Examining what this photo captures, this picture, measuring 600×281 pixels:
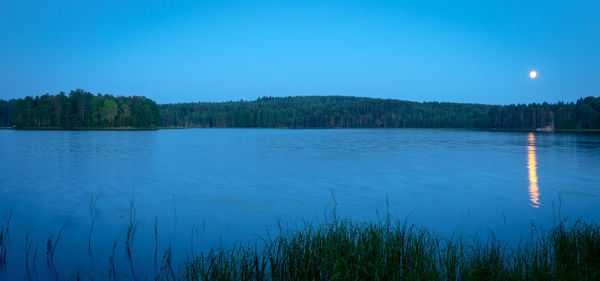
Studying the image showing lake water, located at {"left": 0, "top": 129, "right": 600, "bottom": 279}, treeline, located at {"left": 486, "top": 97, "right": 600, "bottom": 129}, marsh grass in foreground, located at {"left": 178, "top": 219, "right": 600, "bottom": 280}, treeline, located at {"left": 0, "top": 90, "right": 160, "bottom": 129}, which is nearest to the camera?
marsh grass in foreground, located at {"left": 178, "top": 219, "right": 600, "bottom": 280}

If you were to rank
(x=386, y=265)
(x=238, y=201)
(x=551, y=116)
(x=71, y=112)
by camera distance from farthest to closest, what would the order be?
(x=551, y=116) → (x=71, y=112) → (x=238, y=201) → (x=386, y=265)

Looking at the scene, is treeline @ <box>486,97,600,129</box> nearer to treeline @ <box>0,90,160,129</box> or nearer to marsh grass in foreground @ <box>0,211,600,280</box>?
marsh grass in foreground @ <box>0,211,600,280</box>

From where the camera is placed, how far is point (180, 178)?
20.7 m

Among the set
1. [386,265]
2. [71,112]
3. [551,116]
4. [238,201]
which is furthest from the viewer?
[551,116]

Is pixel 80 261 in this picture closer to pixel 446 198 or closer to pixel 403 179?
pixel 446 198

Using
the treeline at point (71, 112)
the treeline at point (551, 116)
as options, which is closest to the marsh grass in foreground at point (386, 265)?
the treeline at point (71, 112)

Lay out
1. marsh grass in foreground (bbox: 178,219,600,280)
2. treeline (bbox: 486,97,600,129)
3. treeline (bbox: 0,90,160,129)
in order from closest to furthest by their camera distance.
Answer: marsh grass in foreground (bbox: 178,219,600,280)
treeline (bbox: 0,90,160,129)
treeline (bbox: 486,97,600,129)

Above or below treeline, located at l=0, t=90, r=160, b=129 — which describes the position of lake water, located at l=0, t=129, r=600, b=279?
below

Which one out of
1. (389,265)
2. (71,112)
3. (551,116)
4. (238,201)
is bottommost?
(238,201)

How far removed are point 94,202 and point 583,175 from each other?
24635 mm

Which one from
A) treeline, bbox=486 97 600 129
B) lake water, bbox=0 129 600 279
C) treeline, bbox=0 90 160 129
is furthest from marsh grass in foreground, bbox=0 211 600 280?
treeline, bbox=486 97 600 129

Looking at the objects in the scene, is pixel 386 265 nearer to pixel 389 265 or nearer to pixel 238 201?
pixel 389 265

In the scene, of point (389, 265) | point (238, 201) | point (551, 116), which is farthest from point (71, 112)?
point (551, 116)

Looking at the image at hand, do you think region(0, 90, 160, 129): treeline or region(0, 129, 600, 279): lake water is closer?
region(0, 129, 600, 279): lake water
